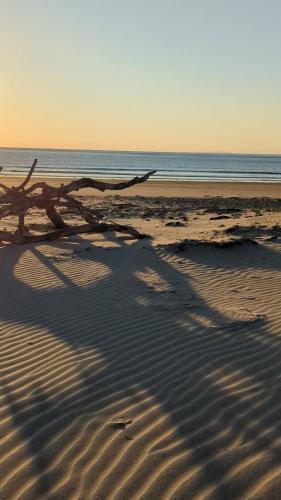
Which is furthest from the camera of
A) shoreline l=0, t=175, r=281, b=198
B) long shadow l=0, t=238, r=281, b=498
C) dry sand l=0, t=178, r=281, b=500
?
shoreline l=0, t=175, r=281, b=198

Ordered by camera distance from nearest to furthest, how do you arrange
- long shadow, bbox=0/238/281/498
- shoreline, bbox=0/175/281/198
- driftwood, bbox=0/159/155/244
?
long shadow, bbox=0/238/281/498
driftwood, bbox=0/159/155/244
shoreline, bbox=0/175/281/198

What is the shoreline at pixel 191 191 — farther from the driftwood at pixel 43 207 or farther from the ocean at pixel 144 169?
the driftwood at pixel 43 207

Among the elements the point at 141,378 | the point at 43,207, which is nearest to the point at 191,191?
the point at 43,207

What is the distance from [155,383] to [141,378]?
0.15 meters

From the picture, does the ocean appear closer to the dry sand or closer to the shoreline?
the shoreline

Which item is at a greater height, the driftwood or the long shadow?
the driftwood

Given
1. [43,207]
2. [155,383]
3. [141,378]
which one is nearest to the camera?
[155,383]

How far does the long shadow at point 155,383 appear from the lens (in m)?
3.24

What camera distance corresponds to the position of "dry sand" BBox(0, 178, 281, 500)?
10.2ft

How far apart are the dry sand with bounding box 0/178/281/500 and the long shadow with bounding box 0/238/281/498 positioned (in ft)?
0.04

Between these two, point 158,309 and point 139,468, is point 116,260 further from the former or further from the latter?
point 139,468

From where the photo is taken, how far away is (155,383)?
170 inches

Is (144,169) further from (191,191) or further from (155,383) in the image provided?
(155,383)

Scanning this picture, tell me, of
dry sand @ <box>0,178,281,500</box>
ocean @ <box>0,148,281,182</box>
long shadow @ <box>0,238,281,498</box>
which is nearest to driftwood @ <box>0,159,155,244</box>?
dry sand @ <box>0,178,281,500</box>
